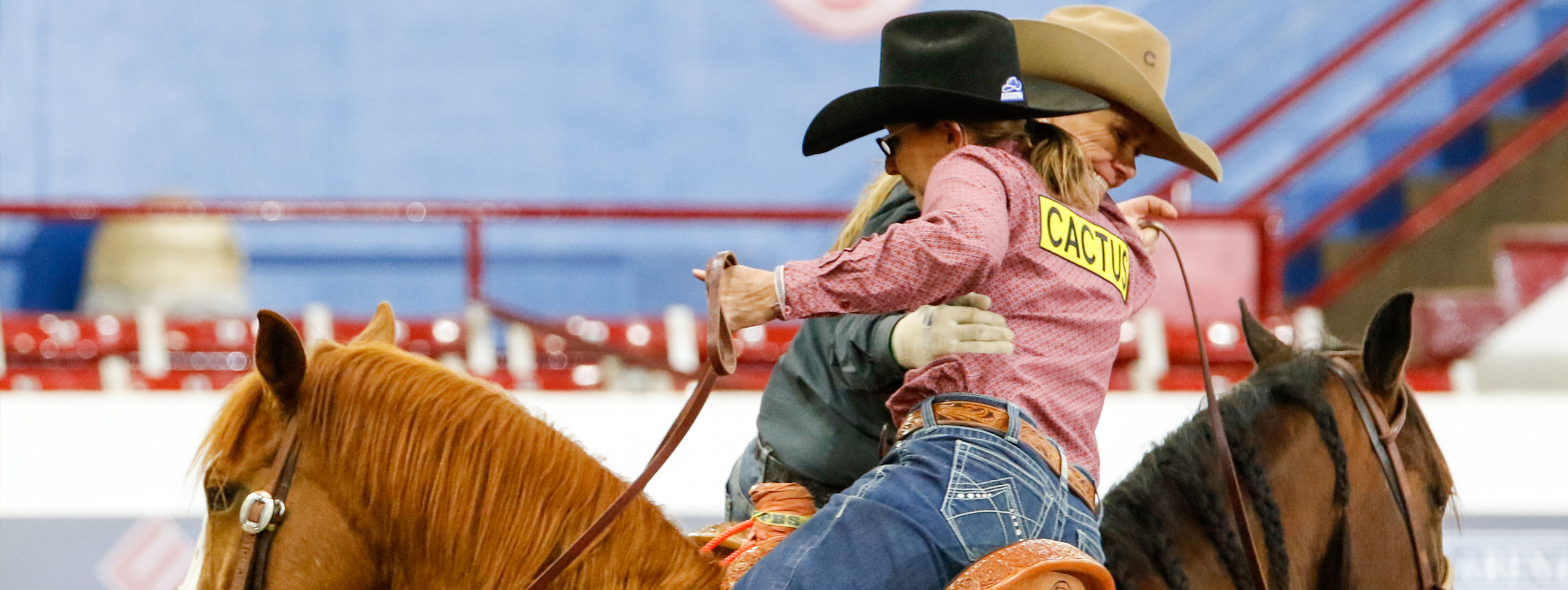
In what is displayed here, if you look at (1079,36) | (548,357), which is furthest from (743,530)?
(548,357)

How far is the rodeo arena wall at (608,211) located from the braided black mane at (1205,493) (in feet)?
6.43

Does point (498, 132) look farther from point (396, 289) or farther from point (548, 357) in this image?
point (548, 357)

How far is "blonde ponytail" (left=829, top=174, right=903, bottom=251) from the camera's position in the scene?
179 cm

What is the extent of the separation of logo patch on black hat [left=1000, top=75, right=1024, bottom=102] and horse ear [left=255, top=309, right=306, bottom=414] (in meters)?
0.79

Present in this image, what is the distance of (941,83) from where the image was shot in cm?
153

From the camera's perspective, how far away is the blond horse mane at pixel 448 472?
1496 mm

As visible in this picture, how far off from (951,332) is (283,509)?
2.36ft

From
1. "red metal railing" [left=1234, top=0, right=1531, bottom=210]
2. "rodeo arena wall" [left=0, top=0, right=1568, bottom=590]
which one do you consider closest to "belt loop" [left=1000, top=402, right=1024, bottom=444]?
"rodeo arena wall" [left=0, top=0, right=1568, bottom=590]

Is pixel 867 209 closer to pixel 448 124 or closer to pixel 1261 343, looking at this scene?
pixel 1261 343

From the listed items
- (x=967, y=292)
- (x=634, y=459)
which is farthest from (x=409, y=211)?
(x=967, y=292)

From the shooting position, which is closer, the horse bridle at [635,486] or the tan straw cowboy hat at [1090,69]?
the horse bridle at [635,486]

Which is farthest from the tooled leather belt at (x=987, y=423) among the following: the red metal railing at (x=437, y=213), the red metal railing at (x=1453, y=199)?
the red metal railing at (x=1453, y=199)

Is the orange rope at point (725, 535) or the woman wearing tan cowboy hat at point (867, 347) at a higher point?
the woman wearing tan cowboy hat at point (867, 347)

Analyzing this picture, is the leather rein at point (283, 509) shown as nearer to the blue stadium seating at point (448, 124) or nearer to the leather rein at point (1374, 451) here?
the leather rein at point (1374, 451)
